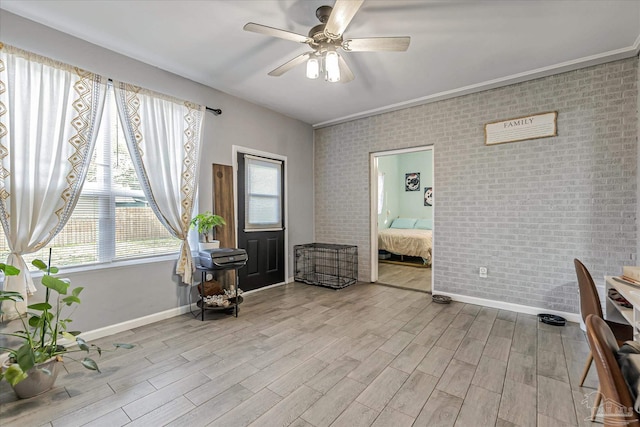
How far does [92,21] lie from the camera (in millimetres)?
2393

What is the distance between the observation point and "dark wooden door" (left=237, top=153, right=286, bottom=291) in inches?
165

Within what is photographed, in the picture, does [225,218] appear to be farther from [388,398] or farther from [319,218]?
[388,398]

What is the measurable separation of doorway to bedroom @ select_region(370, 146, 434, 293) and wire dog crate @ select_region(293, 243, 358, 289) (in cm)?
38

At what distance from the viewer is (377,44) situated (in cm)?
218

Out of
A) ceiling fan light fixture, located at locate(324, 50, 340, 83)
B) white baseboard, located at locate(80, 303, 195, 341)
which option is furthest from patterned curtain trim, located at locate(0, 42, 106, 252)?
ceiling fan light fixture, located at locate(324, 50, 340, 83)

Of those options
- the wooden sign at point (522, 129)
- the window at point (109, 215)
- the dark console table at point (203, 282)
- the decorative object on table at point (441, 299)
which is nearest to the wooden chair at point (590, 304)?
the decorative object on table at point (441, 299)

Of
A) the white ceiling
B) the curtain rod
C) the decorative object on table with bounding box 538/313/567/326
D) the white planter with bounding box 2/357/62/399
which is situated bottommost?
the decorative object on table with bounding box 538/313/567/326

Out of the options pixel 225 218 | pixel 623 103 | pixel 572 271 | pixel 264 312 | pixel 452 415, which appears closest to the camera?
pixel 452 415

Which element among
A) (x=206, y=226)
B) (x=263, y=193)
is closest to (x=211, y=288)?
(x=206, y=226)

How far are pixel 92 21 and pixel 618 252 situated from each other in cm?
539

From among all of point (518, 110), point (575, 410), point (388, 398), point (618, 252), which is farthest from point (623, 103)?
point (388, 398)

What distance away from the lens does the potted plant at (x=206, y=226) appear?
10.9 feet

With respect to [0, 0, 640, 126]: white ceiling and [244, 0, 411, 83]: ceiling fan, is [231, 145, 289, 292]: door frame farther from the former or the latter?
[244, 0, 411, 83]: ceiling fan

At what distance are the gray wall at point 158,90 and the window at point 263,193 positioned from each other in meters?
0.26
